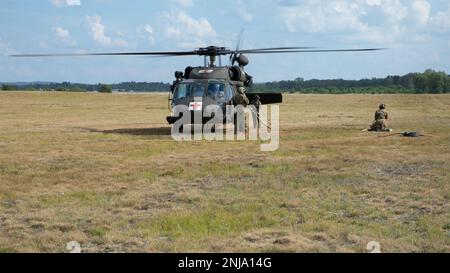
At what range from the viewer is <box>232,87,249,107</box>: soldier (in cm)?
2102

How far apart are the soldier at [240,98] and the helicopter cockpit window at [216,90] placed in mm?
782

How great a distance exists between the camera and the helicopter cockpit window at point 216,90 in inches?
787

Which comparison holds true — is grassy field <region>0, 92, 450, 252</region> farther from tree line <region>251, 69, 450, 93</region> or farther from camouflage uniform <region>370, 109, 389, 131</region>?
tree line <region>251, 69, 450, 93</region>

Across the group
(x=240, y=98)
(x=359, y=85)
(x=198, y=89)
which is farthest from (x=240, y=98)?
(x=359, y=85)

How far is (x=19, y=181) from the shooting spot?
429 inches

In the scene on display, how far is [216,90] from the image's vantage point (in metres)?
20.1

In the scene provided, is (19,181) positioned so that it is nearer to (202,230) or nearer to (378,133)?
(202,230)

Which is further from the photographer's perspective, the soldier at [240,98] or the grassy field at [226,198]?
the soldier at [240,98]

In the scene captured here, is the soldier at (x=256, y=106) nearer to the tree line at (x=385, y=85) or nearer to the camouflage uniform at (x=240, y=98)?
the camouflage uniform at (x=240, y=98)

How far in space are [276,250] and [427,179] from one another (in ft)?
18.6

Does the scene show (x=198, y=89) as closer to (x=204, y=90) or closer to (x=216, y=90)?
(x=204, y=90)

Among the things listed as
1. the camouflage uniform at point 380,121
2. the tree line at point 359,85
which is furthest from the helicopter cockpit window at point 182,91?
the tree line at point 359,85

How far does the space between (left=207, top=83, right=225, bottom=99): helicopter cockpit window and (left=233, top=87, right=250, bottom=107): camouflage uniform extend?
2.75 ft
